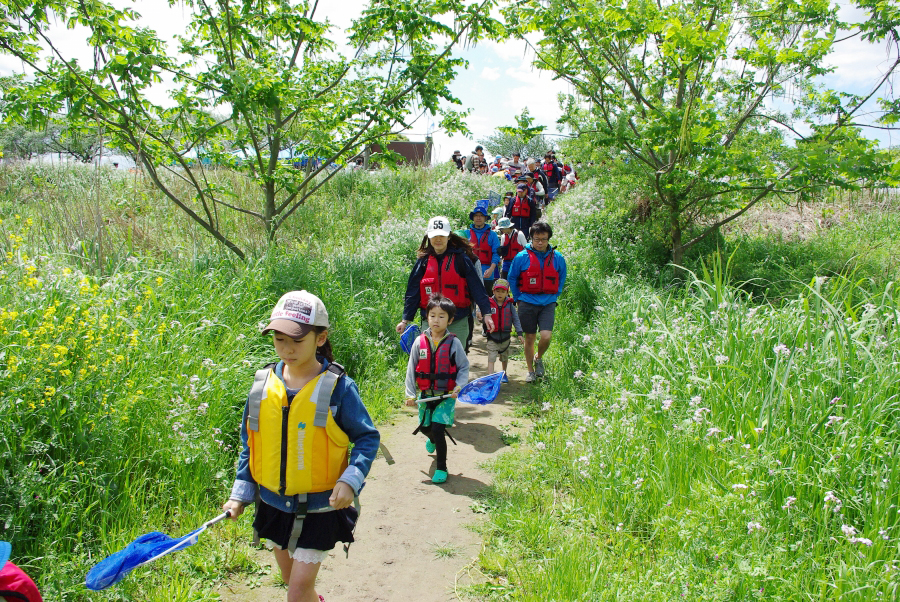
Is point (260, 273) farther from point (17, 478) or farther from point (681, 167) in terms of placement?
point (681, 167)

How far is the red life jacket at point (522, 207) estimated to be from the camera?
1228 centimetres

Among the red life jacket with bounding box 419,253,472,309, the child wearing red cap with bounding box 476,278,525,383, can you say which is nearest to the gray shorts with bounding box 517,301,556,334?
the child wearing red cap with bounding box 476,278,525,383

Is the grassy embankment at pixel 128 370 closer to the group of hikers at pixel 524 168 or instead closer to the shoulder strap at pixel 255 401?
the shoulder strap at pixel 255 401

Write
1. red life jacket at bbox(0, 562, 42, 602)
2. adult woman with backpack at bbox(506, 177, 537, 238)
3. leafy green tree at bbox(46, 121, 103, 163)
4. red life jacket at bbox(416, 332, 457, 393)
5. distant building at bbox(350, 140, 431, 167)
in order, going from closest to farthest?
red life jacket at bbox(0, 562, 42, 602), red life jacket at bbox(416, 332, 457, 393), leafy green tree at bbox(46, 121, 103, 163), adult woman with backpack at bbox(506, 177, 537, 238), distant building at bbox(350, 140, 431, 167)

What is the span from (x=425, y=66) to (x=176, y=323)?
457 centimetres

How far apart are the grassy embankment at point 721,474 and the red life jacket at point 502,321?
58.9 inches

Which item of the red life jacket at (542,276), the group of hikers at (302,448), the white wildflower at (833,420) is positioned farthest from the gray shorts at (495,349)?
the group of hikers at (302,448)

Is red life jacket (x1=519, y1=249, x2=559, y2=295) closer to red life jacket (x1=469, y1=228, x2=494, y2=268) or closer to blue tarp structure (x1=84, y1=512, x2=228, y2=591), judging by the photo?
red life jacket (x1=469, y1=228, x2=494, y2=268)

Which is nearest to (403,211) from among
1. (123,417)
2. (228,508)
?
(123,417)

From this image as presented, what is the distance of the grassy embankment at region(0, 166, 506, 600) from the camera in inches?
133

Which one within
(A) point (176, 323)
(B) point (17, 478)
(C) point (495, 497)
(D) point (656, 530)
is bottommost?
(C) point (495, 497)

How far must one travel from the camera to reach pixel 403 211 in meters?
15.1

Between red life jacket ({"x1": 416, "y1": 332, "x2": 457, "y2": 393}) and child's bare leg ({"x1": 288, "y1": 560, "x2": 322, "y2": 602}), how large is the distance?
7.72ft

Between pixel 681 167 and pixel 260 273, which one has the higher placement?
pixel 681 167
